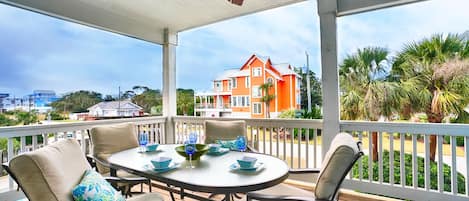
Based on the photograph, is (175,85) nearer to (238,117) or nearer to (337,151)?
(238,117)

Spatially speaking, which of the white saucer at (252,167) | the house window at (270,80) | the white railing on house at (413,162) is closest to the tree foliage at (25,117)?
the white saucer at (252,167)

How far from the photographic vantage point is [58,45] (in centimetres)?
369

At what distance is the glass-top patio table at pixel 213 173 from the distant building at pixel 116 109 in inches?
79.8

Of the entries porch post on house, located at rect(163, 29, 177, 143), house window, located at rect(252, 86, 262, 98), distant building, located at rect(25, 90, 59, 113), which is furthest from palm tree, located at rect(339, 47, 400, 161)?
distant building, located at rect(25, 90, 59, 113)

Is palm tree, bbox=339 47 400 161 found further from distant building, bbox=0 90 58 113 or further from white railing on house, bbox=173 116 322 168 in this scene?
distant building, bbox=0 90 58 113

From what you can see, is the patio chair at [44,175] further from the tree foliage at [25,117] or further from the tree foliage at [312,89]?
the tree foliage at [312,89]

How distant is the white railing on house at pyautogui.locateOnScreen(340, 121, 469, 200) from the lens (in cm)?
282

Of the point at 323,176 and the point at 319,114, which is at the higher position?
the point at 319,114

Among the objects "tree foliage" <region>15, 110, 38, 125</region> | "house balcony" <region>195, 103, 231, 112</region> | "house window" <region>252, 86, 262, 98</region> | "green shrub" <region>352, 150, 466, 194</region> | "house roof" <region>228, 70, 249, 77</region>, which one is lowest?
"green shrub" <region>352, 150, 466, 194</region>

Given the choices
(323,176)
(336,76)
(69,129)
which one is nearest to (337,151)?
(323,176)

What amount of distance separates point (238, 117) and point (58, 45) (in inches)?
113

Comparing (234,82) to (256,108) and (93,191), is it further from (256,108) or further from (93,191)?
(93,191)

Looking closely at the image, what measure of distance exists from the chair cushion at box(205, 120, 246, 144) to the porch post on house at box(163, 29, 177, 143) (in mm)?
1725

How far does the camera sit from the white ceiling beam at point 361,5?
3.11 metres
